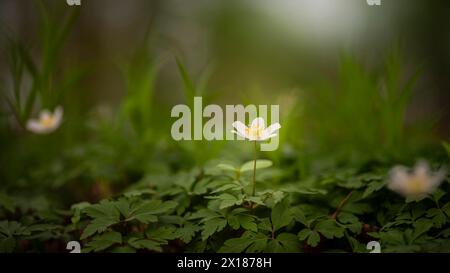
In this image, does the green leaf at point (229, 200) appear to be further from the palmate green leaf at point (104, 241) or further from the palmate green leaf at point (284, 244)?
the palmate green leaf at point (104, 241)

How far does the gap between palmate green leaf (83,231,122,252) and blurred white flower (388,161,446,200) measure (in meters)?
0.85

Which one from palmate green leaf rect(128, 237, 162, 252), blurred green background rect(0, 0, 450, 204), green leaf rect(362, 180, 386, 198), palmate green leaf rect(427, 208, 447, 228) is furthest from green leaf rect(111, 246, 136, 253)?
palmate green leaf rect(427, 208, 447, 228)

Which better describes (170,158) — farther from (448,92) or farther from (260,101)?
(448,92)

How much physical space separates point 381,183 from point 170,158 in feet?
3.33

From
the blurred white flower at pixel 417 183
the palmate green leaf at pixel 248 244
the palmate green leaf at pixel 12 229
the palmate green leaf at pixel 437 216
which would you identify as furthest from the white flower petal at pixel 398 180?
the palmate green leaf at pixel 12 229

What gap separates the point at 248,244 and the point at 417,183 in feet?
Result: 1.82

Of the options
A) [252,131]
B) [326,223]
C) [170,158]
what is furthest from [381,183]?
[170,158]

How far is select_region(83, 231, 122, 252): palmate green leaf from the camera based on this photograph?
95 centimetres

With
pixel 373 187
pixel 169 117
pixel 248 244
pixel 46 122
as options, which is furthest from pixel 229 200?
pixel 46 122

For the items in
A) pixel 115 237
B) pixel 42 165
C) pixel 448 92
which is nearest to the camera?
pixel 115 237

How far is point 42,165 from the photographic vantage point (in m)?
1.88

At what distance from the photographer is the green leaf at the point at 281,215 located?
1021mm

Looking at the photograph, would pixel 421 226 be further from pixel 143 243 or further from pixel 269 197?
pixel 143 243

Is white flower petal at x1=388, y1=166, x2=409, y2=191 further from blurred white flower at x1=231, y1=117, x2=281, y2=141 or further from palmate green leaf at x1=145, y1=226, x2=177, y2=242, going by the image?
palmate green leaf at x1=145, y1=226, x2=177, y2=242
